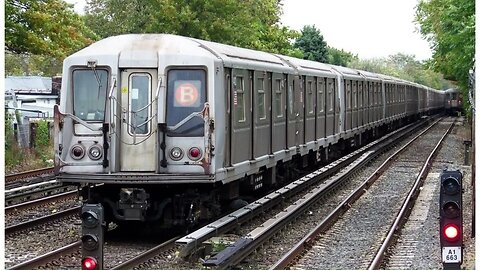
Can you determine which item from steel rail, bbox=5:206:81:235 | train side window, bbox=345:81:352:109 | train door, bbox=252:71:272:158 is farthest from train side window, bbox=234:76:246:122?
train side window, bbox=345:81:352:109

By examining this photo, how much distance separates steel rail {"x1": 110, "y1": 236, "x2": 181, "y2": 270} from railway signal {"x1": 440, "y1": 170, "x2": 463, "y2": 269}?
363 centimetres

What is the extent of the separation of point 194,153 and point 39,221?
3184 millimetres

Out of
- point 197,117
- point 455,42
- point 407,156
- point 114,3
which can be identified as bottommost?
point 407,156

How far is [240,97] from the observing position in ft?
41.9

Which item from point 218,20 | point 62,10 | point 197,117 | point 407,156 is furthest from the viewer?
point 218,20

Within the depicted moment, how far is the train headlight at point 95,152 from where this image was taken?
11312 mm

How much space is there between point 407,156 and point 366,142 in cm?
555

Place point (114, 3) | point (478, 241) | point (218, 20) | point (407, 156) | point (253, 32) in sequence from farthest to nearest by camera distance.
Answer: point (114, 3) → point (253, 32) → point (218, 20) → point (407, 156) → point (478, 241)

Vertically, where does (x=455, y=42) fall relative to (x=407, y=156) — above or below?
above

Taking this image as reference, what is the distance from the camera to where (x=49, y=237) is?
12.0 meters

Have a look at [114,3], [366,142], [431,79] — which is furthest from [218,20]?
[431,79]

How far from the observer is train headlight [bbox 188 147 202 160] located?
11227 millimetres

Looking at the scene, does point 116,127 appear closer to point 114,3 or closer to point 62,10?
point 62,10

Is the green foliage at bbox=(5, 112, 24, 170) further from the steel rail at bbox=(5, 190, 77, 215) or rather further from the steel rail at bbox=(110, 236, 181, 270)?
the steel rail at bbox=(110, 236, 181, 270)
